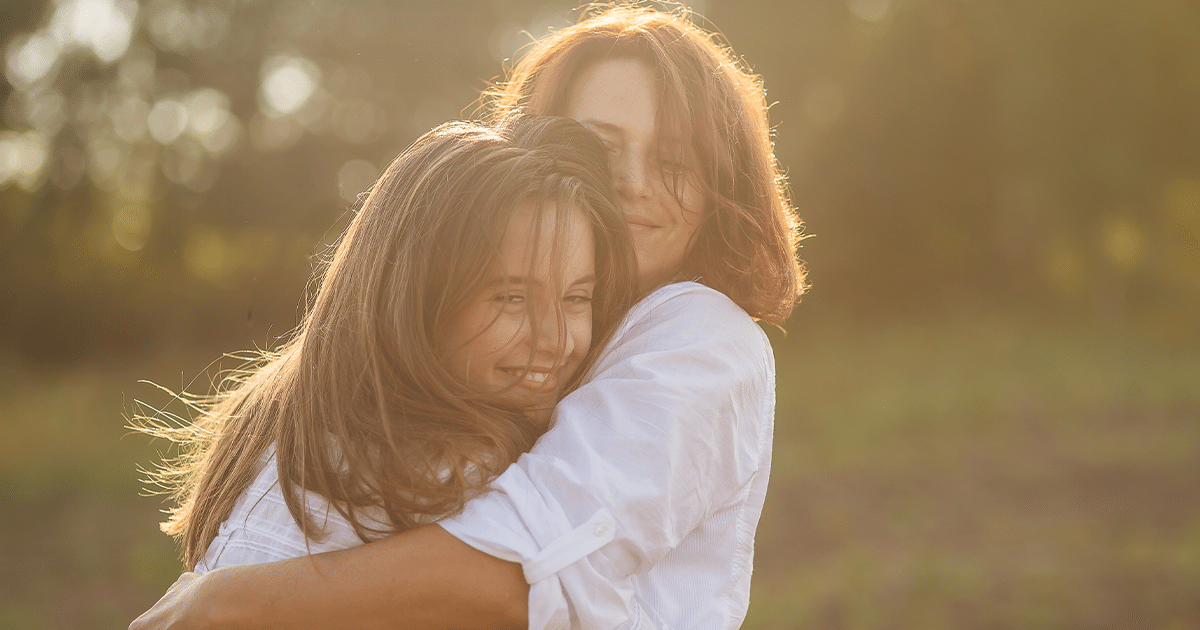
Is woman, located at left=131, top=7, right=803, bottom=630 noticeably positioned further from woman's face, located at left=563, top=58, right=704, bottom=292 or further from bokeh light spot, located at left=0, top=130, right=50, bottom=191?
bokeh light spot, located at left=0, top=130, right=50, bottom=191

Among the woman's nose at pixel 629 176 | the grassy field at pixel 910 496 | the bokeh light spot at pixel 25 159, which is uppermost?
the woman's nose at pixel 629 176

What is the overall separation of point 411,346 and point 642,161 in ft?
2.25

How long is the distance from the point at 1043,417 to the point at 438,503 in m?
8.50

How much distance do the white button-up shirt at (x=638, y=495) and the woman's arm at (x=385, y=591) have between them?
1.2 inches

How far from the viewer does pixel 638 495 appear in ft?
4.45

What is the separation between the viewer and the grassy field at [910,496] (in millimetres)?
5355

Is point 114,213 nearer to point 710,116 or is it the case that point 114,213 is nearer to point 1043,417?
point 710,116

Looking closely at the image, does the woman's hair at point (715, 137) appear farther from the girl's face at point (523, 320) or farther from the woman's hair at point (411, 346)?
the girl's face at point (523, 320)

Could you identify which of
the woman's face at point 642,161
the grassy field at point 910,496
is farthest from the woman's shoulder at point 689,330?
the grassy field at point 910,496

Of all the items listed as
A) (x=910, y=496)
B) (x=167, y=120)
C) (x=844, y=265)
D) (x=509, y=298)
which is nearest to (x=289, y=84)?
(x=167, y=120)

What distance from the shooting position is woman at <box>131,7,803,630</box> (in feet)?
4.34

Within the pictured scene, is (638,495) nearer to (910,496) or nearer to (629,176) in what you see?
(629,176)

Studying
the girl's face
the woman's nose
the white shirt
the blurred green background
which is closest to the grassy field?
the blurred green background

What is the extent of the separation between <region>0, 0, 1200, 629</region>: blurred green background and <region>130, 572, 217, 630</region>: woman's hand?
131 centimetres
